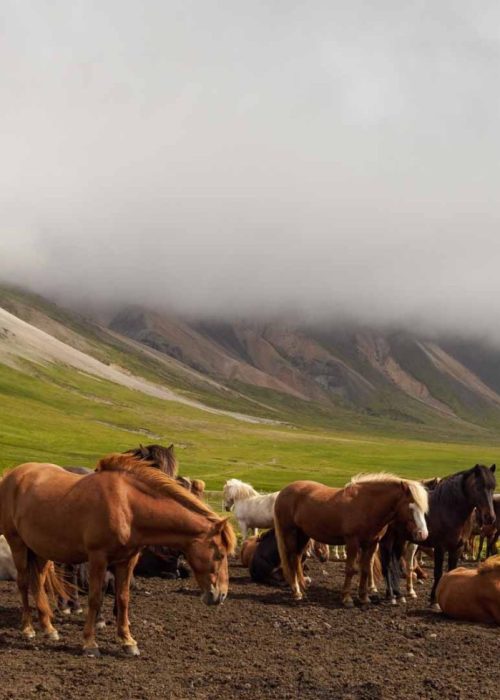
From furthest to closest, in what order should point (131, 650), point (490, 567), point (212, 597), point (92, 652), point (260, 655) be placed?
1. point (490, 567)
2. point (260, 655)
3. point (131, 650)
4. point (92, 652)
5. point (212, 597)

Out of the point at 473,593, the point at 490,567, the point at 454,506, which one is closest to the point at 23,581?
the point at 473,593

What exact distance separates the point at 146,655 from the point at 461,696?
5429mm

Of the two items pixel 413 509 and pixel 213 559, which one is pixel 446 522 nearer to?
pixel 413 509

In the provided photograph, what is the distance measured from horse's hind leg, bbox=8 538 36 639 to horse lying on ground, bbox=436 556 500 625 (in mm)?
9145

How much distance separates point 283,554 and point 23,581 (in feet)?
25.1

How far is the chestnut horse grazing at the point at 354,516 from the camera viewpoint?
16.7 m

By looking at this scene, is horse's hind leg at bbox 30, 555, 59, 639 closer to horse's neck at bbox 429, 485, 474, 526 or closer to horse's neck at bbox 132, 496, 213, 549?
horse's neck at bbox 132, 496, 213, 549

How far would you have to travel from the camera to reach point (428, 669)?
12156 mm

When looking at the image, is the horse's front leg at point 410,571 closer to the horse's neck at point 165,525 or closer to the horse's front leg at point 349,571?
the horse's front leg at point 349,571

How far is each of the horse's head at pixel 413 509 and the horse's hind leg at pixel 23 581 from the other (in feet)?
28.4

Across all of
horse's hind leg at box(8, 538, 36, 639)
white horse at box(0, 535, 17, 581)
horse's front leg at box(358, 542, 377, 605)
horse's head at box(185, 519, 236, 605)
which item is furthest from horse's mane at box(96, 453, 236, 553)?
white horse at box(0, 535, 17, 581)

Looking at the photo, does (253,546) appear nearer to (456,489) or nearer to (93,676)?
(456,489)

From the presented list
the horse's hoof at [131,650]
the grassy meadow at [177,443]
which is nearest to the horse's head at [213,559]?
the horse's hoof at [131,650]

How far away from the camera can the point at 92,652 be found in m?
12.3
